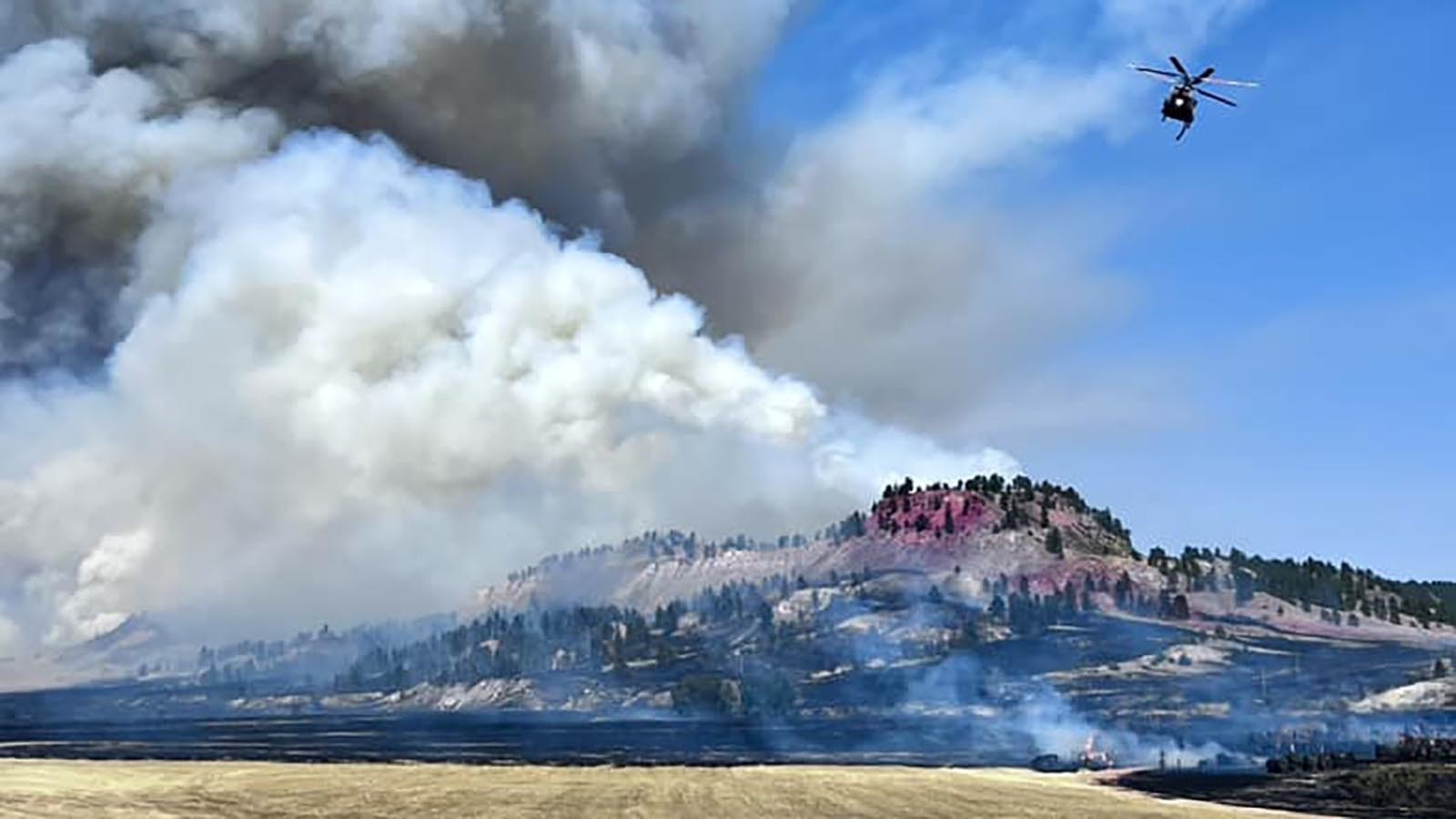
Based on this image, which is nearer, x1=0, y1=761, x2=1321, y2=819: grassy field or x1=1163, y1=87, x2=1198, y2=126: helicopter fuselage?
x1=1163, y1=87, x2=1198, y2=126: helicopter fuselage

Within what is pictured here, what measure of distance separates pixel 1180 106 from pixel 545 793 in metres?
80.1

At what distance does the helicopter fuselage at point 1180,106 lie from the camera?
80125 millimetres

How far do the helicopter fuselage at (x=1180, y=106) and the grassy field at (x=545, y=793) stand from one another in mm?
53640

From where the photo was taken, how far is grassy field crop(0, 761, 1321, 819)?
10319cm

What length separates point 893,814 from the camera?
103 m

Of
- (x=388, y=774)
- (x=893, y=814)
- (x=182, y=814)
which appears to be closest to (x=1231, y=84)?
(x=893, y=814)

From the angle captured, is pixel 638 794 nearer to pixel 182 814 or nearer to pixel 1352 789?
pixel 182 814

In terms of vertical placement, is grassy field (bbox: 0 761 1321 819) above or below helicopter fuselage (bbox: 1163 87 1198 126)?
below

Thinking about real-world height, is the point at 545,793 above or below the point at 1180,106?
below

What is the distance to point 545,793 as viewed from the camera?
392 ft

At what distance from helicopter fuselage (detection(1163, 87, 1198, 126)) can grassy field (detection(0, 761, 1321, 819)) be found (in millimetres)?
53640

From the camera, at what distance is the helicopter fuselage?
8012cm

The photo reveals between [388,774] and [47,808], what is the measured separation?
43.9 metres

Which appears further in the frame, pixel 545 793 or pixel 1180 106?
pixel 545 793
